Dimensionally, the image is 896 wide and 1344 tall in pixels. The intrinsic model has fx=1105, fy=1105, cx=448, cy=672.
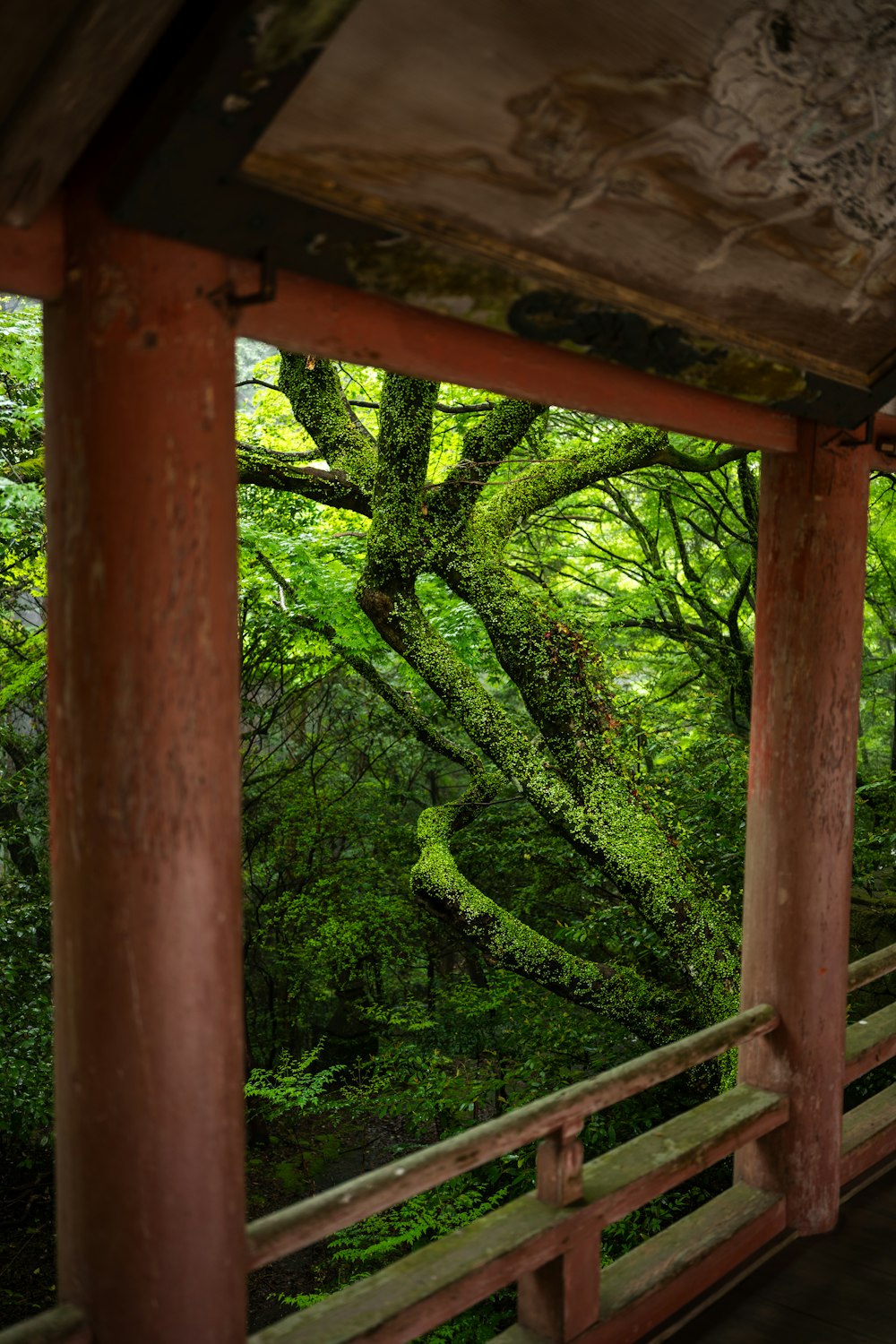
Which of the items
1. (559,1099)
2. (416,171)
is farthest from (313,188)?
(559,1099)

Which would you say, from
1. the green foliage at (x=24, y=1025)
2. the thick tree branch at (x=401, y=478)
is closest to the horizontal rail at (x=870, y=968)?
the thick tree branch at (x=401, y=478)


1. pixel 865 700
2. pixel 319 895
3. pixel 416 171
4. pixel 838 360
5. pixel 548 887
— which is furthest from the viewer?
pixel 865 700

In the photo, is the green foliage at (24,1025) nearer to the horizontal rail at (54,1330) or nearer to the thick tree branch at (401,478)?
the thick tree branch at (401,478)

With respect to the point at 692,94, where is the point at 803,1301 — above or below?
below

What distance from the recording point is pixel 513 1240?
2.75 metres

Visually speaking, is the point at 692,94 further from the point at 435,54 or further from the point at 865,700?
the point at 865,700

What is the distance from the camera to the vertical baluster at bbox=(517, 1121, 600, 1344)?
2.89 metres

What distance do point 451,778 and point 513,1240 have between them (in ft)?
38.2

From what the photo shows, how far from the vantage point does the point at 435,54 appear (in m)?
1.76

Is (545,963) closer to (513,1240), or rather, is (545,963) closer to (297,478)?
Result: (297,478)

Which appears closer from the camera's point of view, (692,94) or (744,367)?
(692,94)

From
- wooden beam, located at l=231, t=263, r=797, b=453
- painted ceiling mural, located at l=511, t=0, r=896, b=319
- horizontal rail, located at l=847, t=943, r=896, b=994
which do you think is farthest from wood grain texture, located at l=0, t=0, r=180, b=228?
horizontal rail, located at l=847, t=943, r=896, b=994

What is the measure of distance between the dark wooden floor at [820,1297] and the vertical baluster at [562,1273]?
1.27 feet

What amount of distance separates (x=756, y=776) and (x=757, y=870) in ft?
1.02
